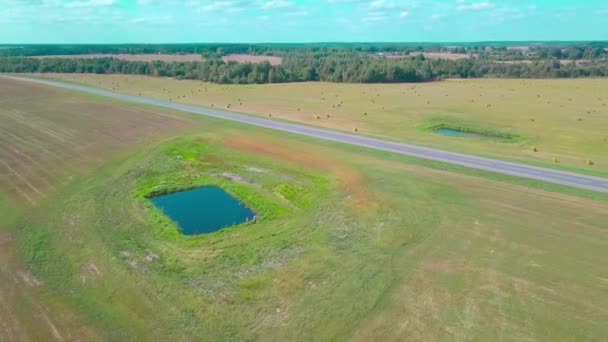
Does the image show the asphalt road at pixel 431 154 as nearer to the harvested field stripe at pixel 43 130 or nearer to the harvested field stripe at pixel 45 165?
the harvested field stripe at pixel 43 130

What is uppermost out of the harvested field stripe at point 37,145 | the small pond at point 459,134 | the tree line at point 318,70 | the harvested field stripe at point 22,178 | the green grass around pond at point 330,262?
the tree line at point 318,70

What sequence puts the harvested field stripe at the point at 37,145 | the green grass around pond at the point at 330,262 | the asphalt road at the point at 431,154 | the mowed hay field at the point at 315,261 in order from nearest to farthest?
the mowed hay field at the point at 315,261 → the green grass around pond at the point at 330,262 → the asphalt road at the point at 431,154 → the harvested field stripe at the point at 37,145

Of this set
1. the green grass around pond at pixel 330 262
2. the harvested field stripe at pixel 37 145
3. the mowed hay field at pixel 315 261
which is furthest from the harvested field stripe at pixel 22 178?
the harvested field stripe at pixel 37 145

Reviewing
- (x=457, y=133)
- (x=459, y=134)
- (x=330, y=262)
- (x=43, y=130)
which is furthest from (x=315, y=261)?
(x=43, y=130)

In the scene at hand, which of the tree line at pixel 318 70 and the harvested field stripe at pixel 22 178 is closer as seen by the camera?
the harvested field stripe at pixel 22 178

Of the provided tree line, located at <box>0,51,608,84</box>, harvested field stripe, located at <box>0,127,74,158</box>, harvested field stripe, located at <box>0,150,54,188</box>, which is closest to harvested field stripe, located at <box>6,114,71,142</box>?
harvested field stripe, located at <box>0,127,74,158</box>

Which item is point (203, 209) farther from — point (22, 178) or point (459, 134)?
point (459, 134)
